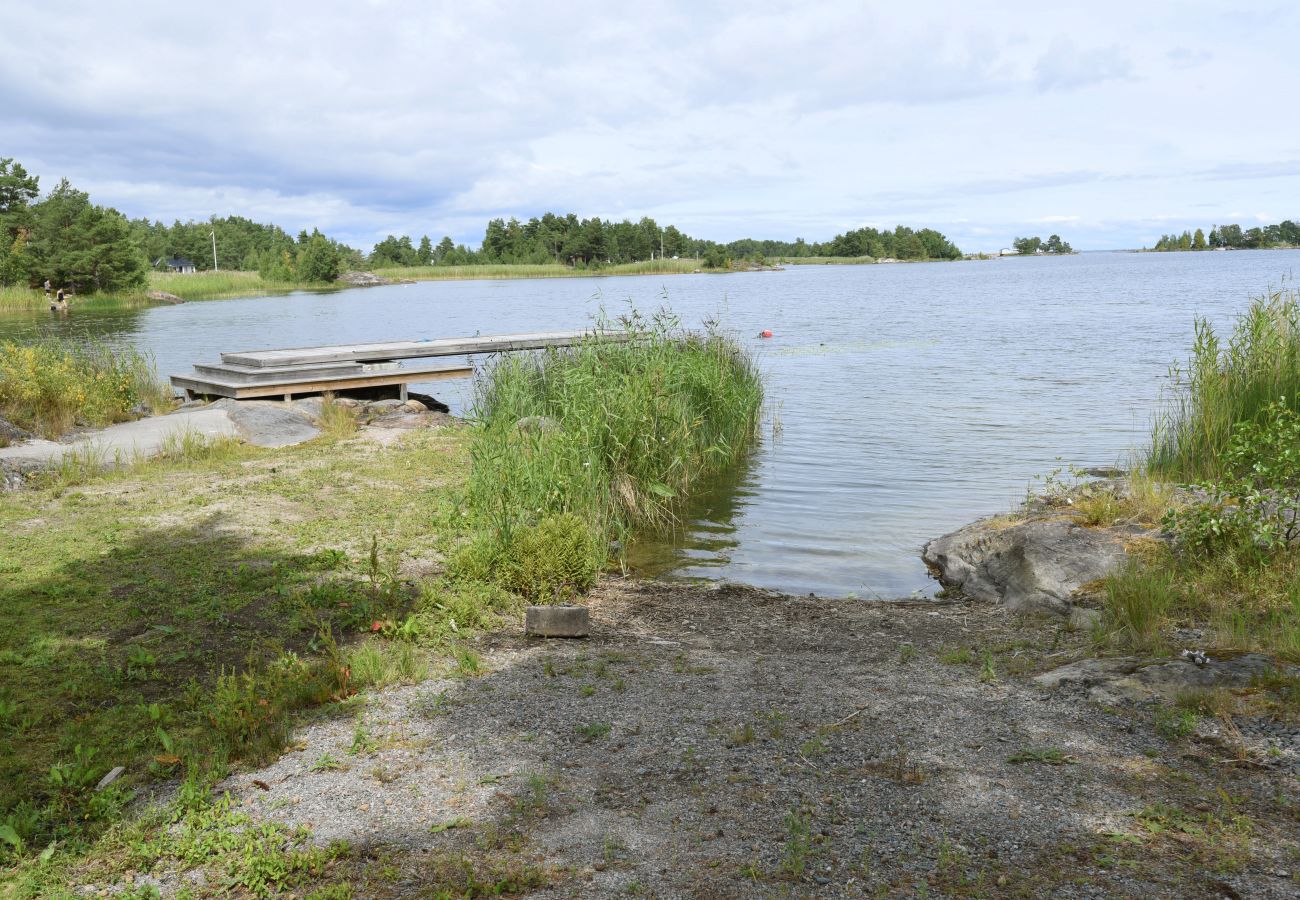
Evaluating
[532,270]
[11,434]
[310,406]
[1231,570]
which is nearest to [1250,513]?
[1231,570]

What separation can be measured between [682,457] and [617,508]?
152cm

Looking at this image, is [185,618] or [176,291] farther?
[176,291]

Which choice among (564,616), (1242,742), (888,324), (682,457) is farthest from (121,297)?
(1242,742)

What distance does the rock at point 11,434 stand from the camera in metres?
10.8

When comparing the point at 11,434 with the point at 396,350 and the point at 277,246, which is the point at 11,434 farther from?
the point at 277,246

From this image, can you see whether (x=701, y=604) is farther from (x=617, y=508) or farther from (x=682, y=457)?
(x=682, y=457)

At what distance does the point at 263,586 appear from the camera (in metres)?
6.49

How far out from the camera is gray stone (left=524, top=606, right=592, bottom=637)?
19.3 ft

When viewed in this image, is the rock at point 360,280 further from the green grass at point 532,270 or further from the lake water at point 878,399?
the lake water at point 878,399

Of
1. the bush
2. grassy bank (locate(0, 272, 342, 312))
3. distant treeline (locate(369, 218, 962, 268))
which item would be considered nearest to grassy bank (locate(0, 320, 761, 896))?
the bush

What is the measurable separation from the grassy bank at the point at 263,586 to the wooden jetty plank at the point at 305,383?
302 centimetres

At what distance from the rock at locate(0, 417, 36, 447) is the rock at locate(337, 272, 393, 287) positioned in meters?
84.2

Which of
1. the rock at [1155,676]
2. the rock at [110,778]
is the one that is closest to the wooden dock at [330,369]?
the rock at [1155,676]

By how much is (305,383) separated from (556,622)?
10590 millimetres
